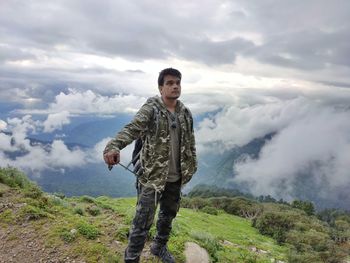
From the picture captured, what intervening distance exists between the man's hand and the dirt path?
13.5 ft

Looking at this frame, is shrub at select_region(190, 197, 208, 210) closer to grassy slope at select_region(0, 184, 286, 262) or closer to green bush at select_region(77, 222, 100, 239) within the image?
grassy slope at select_region(0, 184, 286, 262)

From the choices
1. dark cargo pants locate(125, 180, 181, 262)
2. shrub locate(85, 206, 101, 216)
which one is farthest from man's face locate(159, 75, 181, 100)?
shrub locate(85, 206, 101, 216)

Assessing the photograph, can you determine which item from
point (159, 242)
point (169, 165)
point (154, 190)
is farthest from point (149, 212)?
point (159, 242)

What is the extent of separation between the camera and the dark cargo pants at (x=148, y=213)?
7.34 m

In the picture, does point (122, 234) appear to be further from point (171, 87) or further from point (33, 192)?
point (171, 87)

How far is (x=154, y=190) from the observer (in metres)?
7.27

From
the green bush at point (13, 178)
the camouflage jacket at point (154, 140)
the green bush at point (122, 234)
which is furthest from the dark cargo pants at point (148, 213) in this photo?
the green bush at point (13, 178)

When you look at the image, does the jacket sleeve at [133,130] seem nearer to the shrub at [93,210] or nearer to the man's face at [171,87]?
the man's face at [171,87]

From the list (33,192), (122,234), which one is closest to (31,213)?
(33,192)

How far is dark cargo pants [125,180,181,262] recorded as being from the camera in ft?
24.1

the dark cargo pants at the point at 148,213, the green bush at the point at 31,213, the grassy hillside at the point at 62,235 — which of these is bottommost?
the grassy hillside at the point at 62,235

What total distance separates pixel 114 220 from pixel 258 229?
5365 cm

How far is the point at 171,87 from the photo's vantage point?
23.7ft

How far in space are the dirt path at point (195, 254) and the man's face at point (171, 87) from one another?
4288mm
